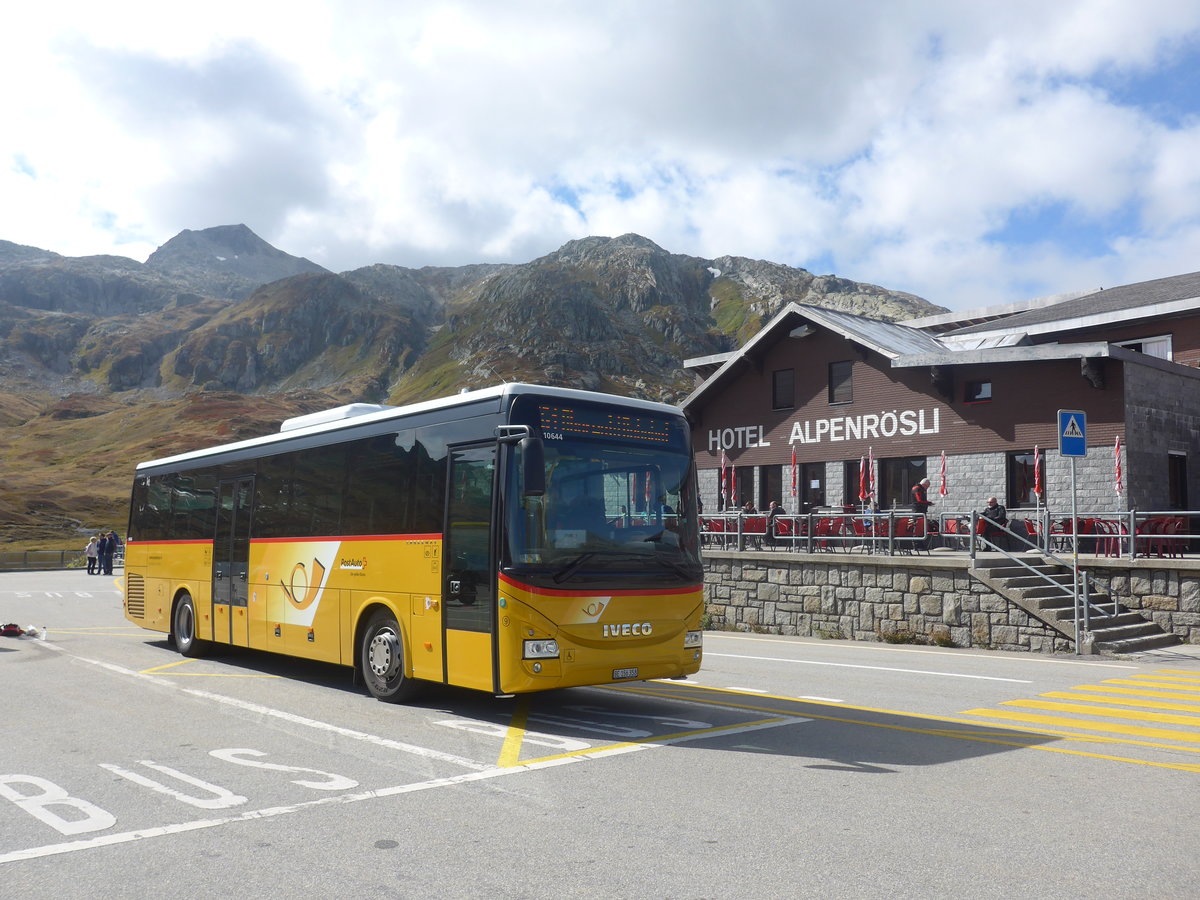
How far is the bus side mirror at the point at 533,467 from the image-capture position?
811 cm

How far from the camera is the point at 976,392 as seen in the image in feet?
80.9

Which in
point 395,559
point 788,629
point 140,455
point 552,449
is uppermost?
point 140,455

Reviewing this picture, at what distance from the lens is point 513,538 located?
28.0 ft

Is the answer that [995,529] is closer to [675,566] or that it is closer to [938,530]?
[938,530]

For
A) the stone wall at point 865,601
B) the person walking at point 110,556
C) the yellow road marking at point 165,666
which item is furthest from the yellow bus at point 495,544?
the person walking at point 110,556

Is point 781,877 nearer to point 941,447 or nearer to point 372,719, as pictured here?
point 372,719

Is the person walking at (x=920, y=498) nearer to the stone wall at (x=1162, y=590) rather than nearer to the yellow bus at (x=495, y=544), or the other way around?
the stone wall at (x=1162, y=590)

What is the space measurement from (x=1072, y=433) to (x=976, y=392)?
9930 mm

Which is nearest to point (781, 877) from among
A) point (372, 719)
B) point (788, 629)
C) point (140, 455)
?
point (372, 719)

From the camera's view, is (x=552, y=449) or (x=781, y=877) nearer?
(x=781, y=877)

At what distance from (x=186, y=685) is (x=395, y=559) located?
11.7 feet

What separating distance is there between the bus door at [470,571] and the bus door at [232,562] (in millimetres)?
4851

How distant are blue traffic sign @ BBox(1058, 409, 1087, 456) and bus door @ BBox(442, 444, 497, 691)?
9.70 m

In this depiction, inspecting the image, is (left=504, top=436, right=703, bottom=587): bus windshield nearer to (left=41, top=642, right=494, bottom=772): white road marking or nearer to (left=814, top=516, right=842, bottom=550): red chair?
(left=41, top=642, right=494, bottom=772): white road marking
